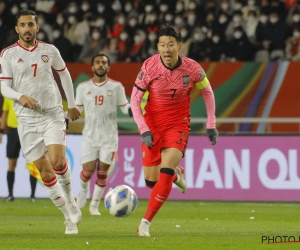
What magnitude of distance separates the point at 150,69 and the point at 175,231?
204 cm

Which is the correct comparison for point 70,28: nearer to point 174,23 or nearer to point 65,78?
point 174,23

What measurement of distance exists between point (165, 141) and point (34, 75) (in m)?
1.64

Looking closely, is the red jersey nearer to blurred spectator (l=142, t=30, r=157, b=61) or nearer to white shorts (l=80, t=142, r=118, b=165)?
white shorts (l=80, t=142, r=118, b=165)

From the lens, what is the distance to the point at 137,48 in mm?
20750

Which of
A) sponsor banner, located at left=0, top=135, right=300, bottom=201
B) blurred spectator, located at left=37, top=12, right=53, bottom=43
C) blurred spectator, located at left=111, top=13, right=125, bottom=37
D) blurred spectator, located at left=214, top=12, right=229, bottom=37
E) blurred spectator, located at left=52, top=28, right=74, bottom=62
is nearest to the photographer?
sponsor banner, located at left=0, top=135, right=300, bottom=201

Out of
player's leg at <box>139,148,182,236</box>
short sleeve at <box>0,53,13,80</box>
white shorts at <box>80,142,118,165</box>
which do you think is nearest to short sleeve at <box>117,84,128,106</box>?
white shorts at <box>80,142,118,165</box>

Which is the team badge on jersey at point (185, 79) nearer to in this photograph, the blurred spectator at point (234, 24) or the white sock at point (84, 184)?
the white sock at point (84, 184)

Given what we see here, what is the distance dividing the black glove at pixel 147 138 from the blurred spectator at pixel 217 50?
1060 centimetres

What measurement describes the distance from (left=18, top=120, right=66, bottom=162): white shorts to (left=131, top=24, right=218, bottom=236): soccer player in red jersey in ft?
2.86

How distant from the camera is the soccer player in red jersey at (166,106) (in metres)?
9.89

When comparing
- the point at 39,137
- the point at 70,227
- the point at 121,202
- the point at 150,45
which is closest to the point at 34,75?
the point at 39,137

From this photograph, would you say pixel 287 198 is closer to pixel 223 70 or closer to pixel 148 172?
pixel 223 70

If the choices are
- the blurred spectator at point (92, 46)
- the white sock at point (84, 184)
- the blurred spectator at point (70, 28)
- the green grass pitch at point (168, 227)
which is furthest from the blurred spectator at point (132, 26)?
the white sock at point (84, 184)

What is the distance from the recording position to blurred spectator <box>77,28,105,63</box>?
20.9 meters
